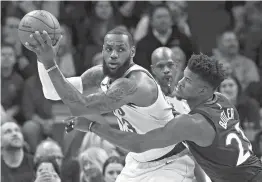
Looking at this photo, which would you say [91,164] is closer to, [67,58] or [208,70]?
[67,58]

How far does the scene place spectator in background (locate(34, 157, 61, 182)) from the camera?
7645mm

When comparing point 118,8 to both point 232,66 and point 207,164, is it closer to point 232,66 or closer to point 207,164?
point 232,66

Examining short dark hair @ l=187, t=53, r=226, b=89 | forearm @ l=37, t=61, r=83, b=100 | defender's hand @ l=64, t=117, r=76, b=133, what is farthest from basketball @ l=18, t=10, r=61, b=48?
short dark hair @ l=187, t=53, r=226, b=89

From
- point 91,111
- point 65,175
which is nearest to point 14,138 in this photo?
point 65,175

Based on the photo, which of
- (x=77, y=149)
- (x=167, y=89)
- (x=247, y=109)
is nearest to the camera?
(x=167, y=89)

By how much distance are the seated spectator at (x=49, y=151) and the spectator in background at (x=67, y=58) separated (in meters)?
1.76

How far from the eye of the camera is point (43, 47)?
5332 mm

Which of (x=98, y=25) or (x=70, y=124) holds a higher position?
(x=98, y=25)

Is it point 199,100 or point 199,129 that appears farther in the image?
point 199,100

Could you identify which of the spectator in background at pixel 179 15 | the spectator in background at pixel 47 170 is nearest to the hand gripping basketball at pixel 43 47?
the spectator in background at pixel 47 170

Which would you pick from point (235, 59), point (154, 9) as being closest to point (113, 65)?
point (154, 9)

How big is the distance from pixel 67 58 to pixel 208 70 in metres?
4.73

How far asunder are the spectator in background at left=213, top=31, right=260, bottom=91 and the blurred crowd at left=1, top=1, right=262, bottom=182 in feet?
0.05

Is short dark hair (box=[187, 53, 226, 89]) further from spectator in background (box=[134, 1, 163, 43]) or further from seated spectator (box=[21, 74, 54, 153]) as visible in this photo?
spectator in background (box=[134, 1, 163, 43])
